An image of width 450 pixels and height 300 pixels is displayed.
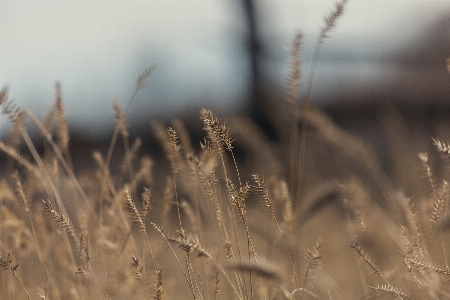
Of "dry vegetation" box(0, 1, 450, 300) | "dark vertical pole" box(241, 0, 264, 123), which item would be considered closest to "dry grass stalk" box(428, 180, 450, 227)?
"dry vegetation" box(0, 1, 450, 300)

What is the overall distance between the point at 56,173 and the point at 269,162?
72 centimetres

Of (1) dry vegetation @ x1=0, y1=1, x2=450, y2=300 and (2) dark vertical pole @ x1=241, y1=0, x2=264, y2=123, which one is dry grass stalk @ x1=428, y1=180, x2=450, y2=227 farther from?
(2) dark vertical pole @ x1=241, y1=0, x2=264, y2=123

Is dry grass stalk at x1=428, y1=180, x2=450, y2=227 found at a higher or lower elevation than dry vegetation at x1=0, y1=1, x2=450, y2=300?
higher

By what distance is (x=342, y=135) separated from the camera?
1.94m

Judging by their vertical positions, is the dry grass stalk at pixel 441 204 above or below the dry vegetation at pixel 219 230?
above

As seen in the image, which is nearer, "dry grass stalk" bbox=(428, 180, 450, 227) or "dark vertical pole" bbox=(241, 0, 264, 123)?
"dry grass stalk" bbox=(428, 180, 450, 227)

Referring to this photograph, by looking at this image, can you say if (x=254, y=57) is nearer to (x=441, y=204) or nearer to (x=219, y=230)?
(x=219, y=230)

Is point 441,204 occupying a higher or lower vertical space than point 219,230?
higher

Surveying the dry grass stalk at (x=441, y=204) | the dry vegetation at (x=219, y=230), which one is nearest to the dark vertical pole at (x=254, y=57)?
the dry vegetation at (x=219, y=230)

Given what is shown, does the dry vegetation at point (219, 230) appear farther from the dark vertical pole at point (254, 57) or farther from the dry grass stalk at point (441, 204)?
the dark vertical pole at point (254, 57)

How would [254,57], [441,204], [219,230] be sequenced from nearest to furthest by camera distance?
1. [441,204]
2. [219,230]
3. [254,57]

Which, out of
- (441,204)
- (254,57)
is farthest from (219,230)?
(254,57)

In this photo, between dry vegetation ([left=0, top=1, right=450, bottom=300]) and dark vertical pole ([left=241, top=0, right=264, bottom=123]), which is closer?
dry vegetation ([left=0, top=1, right=450, bottom=300])

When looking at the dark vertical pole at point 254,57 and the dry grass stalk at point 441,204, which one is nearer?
the dry grass stalk at point 441,204
